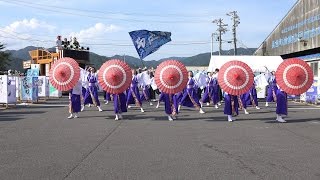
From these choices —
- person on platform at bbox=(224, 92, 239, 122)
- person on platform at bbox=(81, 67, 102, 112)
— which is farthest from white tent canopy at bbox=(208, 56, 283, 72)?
person on platform at bbox=(224, 92, 239, 122)

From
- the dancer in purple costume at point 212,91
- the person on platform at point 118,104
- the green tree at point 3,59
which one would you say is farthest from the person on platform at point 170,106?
the green tree at point 3,59

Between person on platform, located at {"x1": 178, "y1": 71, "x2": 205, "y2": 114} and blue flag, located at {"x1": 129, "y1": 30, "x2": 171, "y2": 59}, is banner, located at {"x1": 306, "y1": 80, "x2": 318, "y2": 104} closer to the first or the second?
person on platform, located at {"x1": 178, "y1": 71, "x2": 205, "y2": 114}

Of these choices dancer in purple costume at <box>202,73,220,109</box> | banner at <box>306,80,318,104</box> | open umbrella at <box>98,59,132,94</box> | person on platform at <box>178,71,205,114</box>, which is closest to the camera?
open umbrella at <box>98,59,132,94</box>

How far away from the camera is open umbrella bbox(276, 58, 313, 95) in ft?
45.0

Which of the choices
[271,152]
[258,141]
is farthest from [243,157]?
[258,141]

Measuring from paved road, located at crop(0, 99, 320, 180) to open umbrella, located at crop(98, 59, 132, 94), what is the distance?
1.06 meters

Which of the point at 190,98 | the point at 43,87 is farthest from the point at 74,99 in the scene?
the point at 43,87

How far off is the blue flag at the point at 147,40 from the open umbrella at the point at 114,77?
1376cm

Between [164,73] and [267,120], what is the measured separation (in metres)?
3.71

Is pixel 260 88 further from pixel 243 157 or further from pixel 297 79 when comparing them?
pixel 243 157

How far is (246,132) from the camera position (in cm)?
1167

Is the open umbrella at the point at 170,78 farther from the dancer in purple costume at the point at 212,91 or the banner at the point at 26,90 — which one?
the banner at the point at 26,90

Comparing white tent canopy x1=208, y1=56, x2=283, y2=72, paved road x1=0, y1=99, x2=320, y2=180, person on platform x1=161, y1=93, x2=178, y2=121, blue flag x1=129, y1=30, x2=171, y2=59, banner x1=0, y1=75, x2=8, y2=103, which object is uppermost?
blue flag x1=129, y1=30, x2=171, y2=59

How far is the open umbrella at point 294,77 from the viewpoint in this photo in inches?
539
